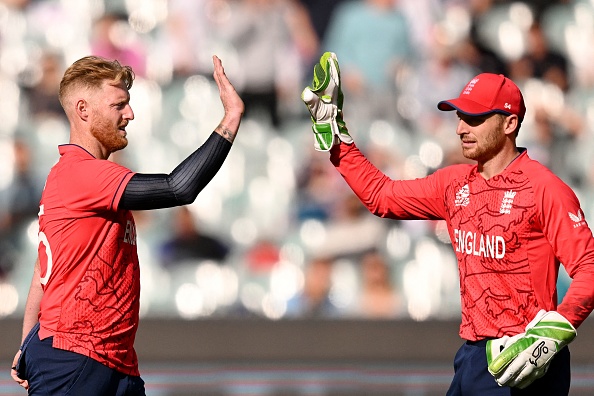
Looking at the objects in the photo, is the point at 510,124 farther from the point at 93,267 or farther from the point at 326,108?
the point at 93,267

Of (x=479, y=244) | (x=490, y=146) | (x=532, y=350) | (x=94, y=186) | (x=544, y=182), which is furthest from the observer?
(x=490, y=146)

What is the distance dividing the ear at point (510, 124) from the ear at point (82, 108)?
184cm

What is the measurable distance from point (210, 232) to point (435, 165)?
8.09 feet

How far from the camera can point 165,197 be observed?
4508 millimetres

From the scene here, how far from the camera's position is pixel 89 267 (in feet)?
14.8

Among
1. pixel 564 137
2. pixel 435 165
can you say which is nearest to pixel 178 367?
pixel 435 165

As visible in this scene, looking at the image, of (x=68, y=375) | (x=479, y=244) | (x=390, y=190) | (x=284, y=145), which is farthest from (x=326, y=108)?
(x=284, y=145)

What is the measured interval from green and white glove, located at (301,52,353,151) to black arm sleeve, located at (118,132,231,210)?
3.10 feet

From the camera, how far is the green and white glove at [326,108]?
5.35m

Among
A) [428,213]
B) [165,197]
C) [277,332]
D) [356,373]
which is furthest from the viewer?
[277,332]

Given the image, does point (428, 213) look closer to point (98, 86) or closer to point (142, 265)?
point (98, 86)

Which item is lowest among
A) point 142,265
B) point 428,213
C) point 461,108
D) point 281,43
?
point 142,265

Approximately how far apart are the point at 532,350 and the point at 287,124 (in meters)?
7.60

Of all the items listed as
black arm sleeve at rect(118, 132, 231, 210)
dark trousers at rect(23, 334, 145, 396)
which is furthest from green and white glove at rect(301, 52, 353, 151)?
dark trousers at rect(23, 334, 145, 396)
